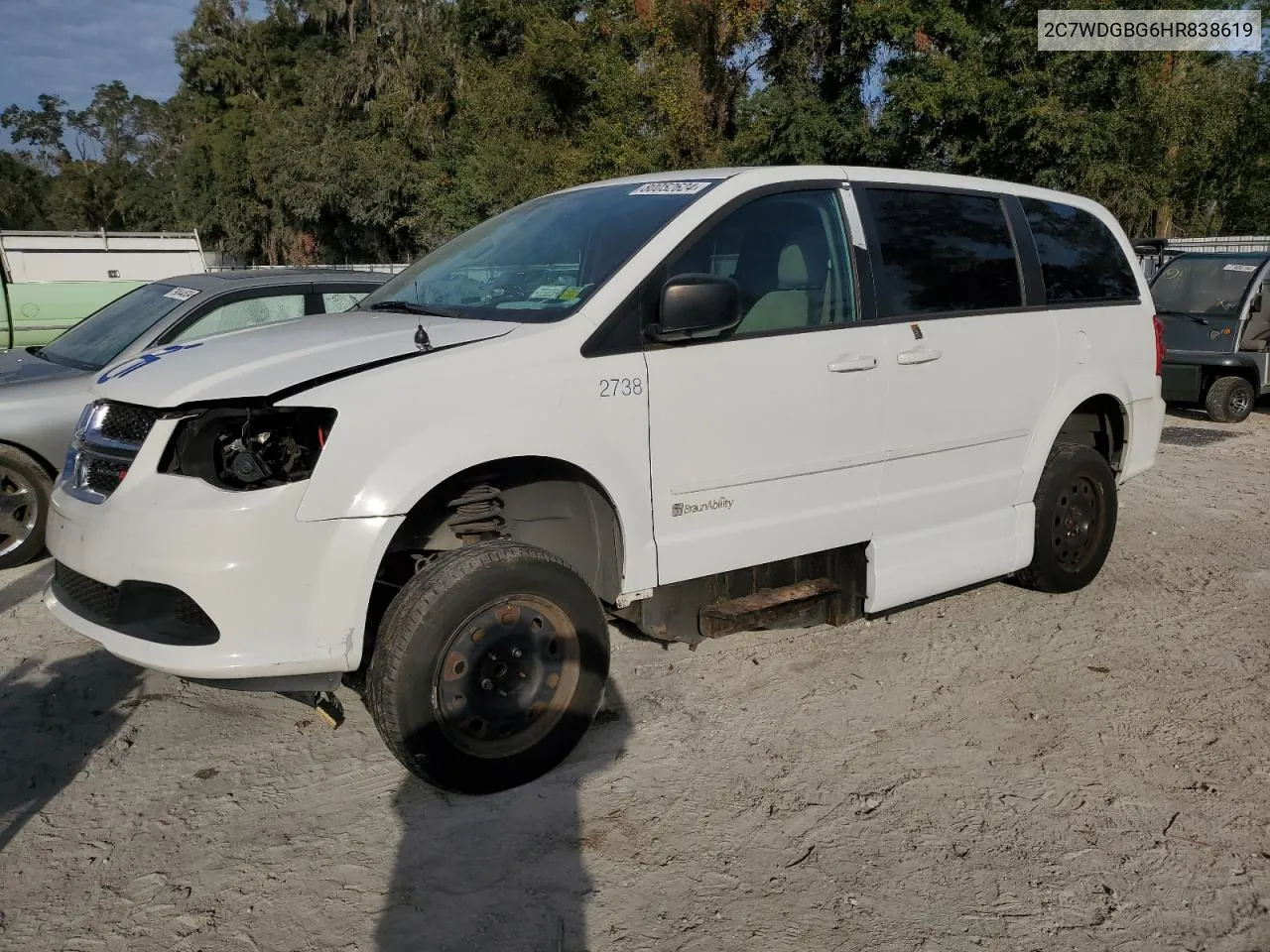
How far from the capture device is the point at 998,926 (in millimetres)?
2850

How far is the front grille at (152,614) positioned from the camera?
315 centimetres

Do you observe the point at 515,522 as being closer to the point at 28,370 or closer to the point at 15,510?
the point at 15,510

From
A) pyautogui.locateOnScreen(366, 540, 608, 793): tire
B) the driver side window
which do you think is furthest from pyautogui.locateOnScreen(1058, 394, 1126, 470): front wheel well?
pyautogui.locateOnScreen(366, 540, 608, 793): tire

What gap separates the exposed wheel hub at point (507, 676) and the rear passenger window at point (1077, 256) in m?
3.11

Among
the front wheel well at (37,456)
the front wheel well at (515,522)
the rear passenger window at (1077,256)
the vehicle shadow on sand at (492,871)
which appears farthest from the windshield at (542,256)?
the front wheel well at (37,456)

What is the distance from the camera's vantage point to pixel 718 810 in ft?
11.3

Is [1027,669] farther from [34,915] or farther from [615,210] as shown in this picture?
[34,915]

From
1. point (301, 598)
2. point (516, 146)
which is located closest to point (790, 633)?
point (301, 598)

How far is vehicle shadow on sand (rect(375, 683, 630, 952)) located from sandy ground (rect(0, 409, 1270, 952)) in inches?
0.4

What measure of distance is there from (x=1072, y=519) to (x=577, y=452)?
10.4 feet

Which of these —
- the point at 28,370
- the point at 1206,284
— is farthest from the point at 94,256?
the point at 1206,284

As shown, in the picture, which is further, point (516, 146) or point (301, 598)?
point (516, 146)

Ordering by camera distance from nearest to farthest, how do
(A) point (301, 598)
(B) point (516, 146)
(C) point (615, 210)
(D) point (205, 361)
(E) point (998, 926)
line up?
(E) point (998, 926), (A) point (301, 598), (D) point (205, 361), (C) point (615, 210), (B) point (516, 146)

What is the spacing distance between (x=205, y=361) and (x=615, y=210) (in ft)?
5.53
